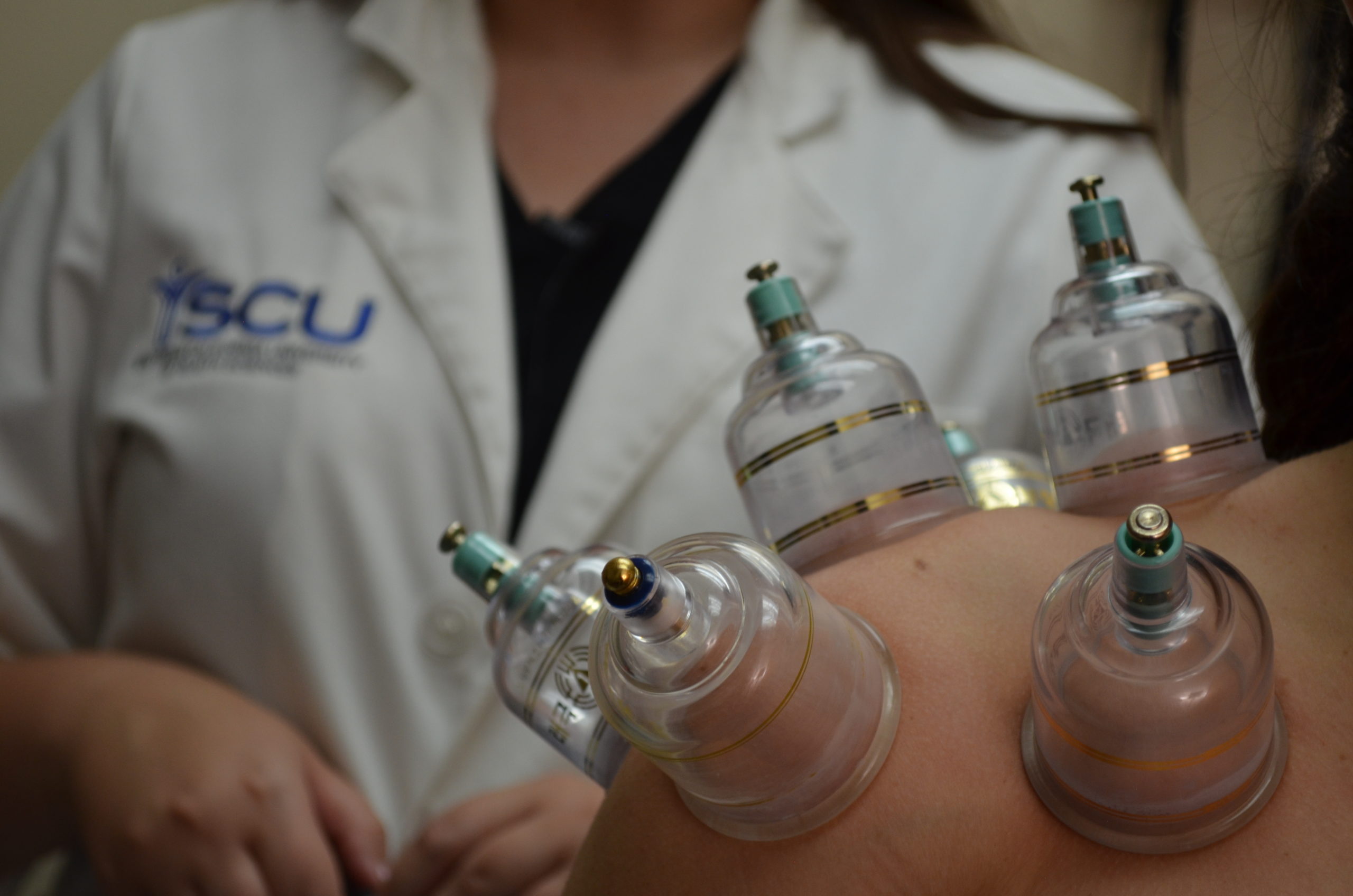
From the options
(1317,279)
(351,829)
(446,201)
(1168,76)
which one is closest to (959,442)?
(1317,279)

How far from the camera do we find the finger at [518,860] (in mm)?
536

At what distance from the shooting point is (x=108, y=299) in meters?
0.82

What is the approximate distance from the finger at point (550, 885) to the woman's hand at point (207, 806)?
121 mm

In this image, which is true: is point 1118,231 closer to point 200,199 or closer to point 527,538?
point 527,538

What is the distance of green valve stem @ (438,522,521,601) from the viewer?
0.41m

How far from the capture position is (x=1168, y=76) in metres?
0.59

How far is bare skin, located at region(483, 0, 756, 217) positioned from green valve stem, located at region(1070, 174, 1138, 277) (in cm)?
52

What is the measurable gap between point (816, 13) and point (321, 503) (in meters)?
0.58

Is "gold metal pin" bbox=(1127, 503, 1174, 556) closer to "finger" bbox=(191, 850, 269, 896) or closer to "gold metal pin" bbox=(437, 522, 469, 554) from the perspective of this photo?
"gold metal pin" bbox=(437, 522, 469, 554)

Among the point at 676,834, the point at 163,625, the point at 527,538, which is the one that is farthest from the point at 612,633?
the point at 163,625

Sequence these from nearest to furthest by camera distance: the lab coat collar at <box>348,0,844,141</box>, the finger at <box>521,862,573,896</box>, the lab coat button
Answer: the finger at <box>521,862,573,896</box>, the lab coat button, the lab coat collar at <box>348,0,844,141</box>

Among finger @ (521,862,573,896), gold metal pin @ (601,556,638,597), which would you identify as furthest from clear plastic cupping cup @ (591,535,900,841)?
finger @ (521,862,573,896)

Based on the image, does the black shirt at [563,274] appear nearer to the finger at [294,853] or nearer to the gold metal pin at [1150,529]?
the finger at [294,853]

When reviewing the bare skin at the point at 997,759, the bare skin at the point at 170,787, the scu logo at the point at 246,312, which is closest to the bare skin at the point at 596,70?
the scu logo at the point at 246,312
